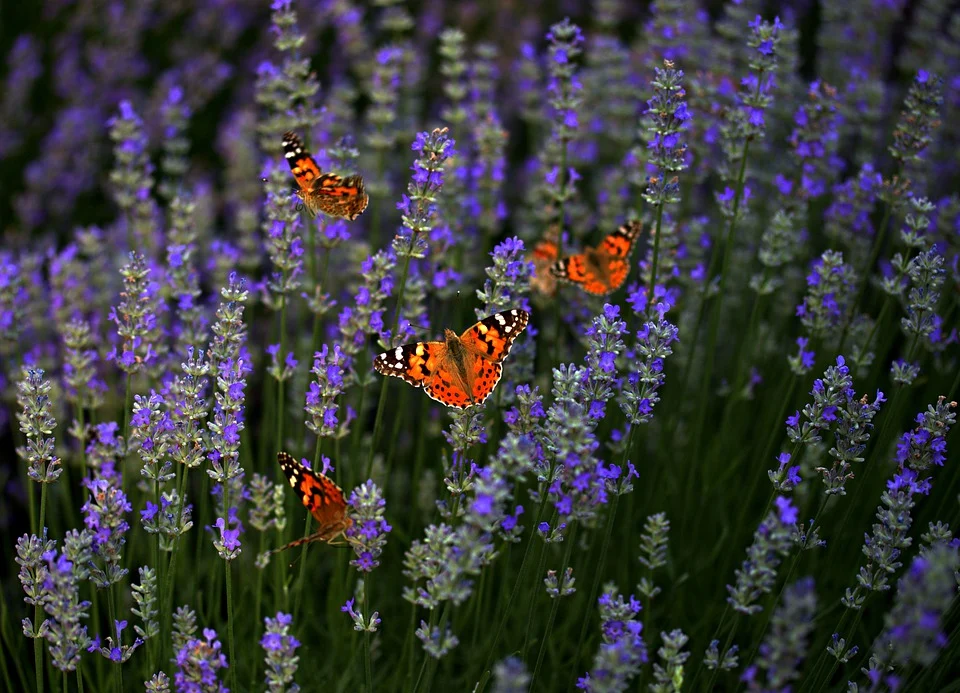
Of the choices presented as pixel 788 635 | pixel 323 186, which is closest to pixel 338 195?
pixel 323 186

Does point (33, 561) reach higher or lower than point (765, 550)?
lower

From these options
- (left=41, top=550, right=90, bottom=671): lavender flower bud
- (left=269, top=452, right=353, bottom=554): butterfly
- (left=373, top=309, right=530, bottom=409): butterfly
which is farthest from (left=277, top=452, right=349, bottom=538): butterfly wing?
(left=41, top=550, right=90, bottom=671): lavender flower bud

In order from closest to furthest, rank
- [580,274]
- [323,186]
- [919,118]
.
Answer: [323,186] < [919,118] < [580,274]

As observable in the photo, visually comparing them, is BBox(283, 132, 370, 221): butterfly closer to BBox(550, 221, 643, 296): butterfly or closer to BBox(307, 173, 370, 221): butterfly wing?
BBox(307, 173, 370, 221): butterfly wing

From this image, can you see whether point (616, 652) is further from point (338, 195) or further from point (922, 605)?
point (338, 195)

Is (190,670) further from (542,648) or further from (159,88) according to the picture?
(159,88)
